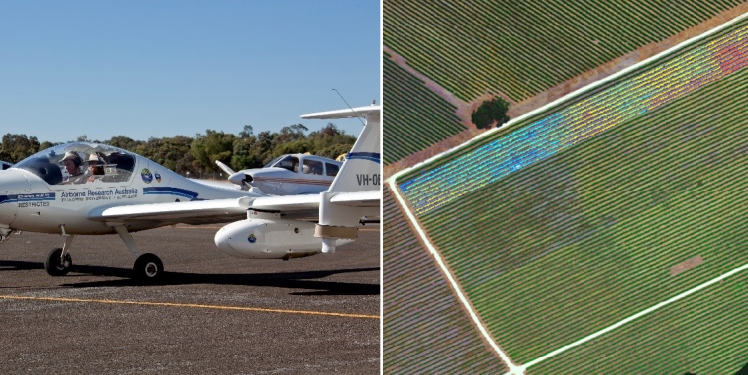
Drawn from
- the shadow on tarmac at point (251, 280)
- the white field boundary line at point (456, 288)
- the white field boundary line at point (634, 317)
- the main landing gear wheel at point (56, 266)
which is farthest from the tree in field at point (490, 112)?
the main landing gear wheel at point (56, 266)

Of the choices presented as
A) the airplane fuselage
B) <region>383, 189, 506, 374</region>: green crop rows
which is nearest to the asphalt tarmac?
the airplane fuselage

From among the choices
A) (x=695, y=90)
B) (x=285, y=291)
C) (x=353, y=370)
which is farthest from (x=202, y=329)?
(x=695, y=90)

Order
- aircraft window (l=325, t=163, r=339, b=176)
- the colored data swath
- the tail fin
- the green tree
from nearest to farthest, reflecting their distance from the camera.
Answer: the colored data swath
the tail fin
aircraft window (l=325, t=163, r=339, b=176)
the green tree

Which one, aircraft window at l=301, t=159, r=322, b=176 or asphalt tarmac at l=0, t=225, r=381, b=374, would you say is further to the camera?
aircraft window at l=301, t=159, r=322, b=176

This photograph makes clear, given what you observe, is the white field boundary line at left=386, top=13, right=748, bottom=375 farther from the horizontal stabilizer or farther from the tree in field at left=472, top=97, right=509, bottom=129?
the horizontal stabilizer

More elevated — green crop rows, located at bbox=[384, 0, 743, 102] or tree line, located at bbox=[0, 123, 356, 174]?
tree line, located at bbox=[0, 123, 356, 174]

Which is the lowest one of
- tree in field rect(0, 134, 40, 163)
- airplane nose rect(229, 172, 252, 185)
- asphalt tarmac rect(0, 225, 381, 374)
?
asphalt tarmac rect(0, 225, 381, 374)

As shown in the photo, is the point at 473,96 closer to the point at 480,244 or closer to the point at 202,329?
the point at 480,244
